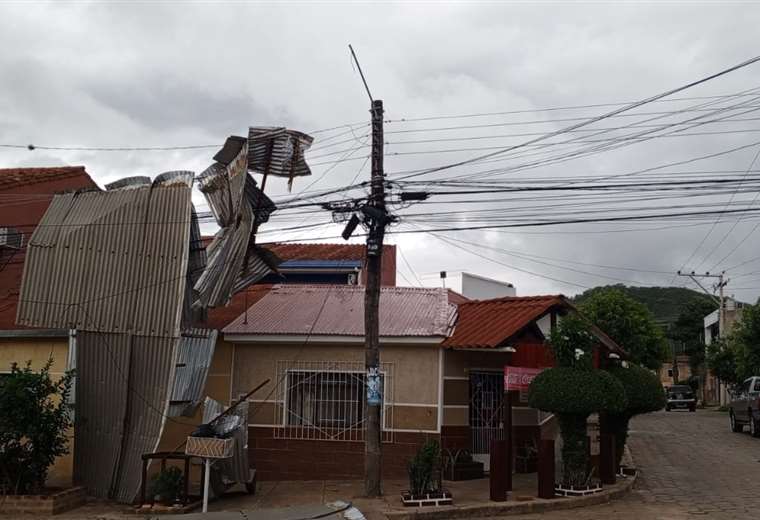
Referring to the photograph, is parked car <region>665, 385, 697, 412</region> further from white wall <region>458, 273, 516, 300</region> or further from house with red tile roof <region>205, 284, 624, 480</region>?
house with red tile roof <region>205, 284, 624, 480</region>

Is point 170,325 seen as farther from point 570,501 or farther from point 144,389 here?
point 570,501

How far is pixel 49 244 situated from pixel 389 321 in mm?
6396

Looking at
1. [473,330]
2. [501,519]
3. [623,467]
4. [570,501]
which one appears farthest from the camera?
[623,467]

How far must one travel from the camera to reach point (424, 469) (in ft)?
40.2

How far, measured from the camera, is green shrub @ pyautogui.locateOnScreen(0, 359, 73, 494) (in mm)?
12016

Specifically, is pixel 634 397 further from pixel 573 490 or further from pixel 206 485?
pixel 206 485

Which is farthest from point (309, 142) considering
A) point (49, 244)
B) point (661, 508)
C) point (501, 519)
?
point (661, 508)

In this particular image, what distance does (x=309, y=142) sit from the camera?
1363 centimetres

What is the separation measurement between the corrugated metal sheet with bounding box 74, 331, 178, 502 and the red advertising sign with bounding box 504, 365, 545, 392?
5660 millimetres

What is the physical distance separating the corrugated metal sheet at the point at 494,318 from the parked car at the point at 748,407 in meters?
11.5

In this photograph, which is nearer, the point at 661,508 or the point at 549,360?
the point at 661,508

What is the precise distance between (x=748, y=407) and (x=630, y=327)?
1723 centimetres

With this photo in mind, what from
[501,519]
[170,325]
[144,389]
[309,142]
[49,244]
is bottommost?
[501,519]

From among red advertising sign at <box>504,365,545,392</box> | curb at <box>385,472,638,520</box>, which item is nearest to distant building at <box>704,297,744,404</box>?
red advertising sign at <box>504,365,545,392</box>
